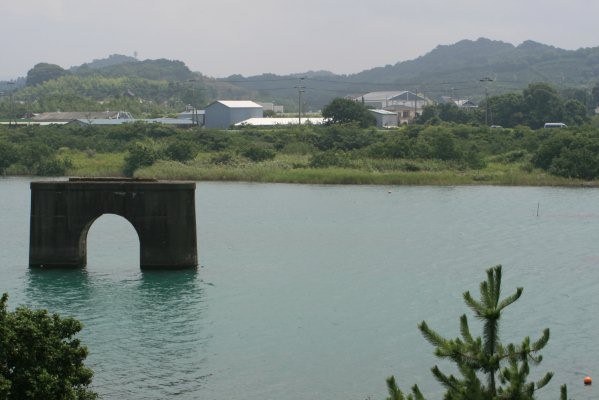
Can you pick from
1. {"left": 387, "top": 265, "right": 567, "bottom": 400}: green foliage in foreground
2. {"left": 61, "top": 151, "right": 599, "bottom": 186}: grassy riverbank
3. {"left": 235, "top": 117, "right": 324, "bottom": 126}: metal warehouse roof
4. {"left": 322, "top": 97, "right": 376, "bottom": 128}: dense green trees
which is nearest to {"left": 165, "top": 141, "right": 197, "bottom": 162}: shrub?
{"left": 61, "top": 151, "right": 599, "bottom": 186}: grassy riverbank

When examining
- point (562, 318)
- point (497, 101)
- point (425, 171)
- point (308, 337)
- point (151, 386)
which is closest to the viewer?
point (151, 386)

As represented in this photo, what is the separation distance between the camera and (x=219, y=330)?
1200 inches

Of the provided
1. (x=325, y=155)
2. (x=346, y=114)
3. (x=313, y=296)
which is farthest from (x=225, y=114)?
(x=313, y=296)

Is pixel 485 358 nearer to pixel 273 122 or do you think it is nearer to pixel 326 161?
pixel 326 161

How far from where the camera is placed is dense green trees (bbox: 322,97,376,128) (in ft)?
377

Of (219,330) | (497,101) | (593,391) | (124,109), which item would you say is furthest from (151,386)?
(124,109)

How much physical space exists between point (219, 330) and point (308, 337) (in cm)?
258

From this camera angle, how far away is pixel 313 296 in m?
35.6

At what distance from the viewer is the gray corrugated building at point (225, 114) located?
456ft

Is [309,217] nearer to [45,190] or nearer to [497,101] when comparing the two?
[45,190]

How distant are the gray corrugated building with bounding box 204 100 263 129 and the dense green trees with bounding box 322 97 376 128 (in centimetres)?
2461

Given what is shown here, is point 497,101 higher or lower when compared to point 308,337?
higher

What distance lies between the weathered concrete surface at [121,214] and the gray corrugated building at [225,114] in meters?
100

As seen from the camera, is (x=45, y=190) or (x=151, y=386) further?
(x=45, y=190)
